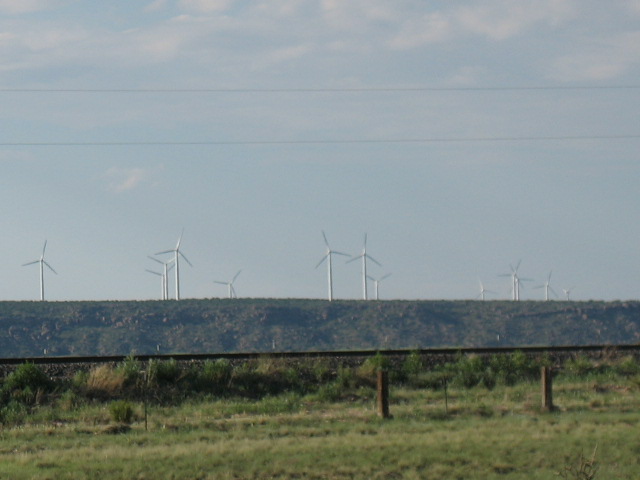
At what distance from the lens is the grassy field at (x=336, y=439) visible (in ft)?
70.6

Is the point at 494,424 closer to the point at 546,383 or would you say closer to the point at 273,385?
the point at 546,383

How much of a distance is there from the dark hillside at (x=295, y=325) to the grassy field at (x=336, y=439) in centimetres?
4863

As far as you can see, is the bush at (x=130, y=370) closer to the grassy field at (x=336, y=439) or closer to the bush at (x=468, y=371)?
the grassy field at (x=336, y=439)

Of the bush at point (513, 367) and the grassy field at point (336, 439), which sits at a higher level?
the bush at point (513, 367)

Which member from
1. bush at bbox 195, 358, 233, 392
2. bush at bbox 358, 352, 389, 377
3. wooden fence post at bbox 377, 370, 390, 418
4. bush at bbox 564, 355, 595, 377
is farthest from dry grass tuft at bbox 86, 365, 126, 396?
bush at bbox 564, 355, 595, 377

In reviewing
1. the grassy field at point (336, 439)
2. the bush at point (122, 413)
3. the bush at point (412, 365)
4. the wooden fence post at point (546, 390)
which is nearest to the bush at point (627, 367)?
the grassy field at point (336, 439)

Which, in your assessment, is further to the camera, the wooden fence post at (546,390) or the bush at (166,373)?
the bush at (166,373)

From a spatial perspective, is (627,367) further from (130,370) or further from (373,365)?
(130,370)

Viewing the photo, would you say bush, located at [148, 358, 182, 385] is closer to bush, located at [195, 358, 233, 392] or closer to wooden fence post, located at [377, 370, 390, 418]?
bush, located at [195, 358, 233, 392]

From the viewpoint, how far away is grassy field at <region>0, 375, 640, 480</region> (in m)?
21.5

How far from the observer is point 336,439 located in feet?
80.7

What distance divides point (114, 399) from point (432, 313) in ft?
226

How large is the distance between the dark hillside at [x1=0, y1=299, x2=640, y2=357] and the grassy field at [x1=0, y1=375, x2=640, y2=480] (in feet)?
160

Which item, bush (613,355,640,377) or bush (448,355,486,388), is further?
bush (613,355,640,377)
